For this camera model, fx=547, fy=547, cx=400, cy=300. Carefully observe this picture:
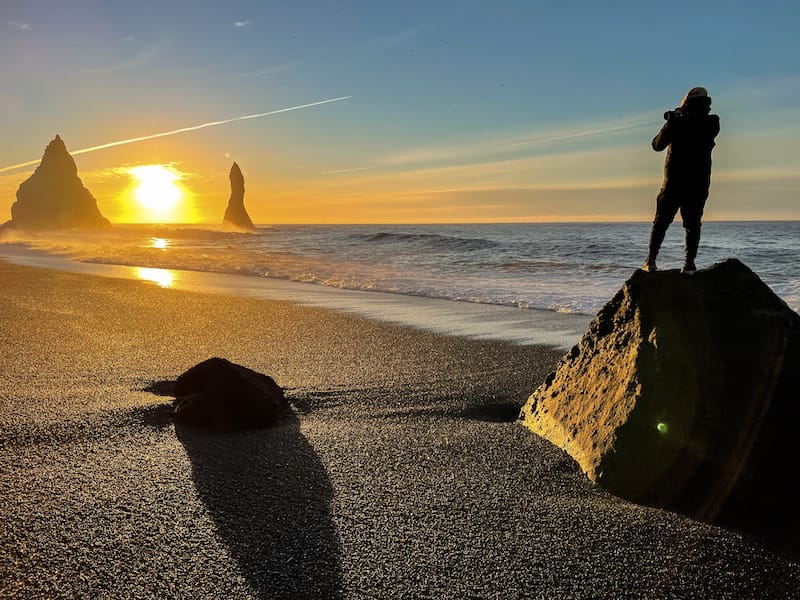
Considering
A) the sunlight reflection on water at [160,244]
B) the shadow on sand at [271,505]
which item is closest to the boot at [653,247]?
the shadow on sand at [271,505]

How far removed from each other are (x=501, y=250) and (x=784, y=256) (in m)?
12.1

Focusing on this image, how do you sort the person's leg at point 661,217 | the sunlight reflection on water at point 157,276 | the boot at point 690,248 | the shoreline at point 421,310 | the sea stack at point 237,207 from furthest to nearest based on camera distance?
the sea stack at point 237,207, the sunlight reflection on water at point 157,276, the shoreline at point 421,310, the person's leg at point 661,217, the boot at point 690,248

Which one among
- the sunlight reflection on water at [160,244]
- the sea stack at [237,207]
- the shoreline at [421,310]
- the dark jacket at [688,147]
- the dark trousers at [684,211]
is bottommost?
the shoreline at [421,310]

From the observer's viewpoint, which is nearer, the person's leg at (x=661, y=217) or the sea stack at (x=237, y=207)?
the person's leg at (x=661, y=217)

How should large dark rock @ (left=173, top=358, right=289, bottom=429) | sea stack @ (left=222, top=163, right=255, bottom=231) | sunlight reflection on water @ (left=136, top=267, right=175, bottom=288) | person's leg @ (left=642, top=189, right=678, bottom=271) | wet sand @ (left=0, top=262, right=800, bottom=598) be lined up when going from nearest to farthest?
wet sand @ (left=0, top=262, right=800, bottom=598)
large dark rock @ (left=173, top=358, right=289, bottom=429)
person's leg @ (left=642, top=189, right=678, bottom=271)
sunlight reflection on water @ (left=136, top=267, right=175, bottom=288)
sea stack @ (left=222, top=163, right=255, bottom=231)

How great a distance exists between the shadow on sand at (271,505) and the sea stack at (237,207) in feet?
355

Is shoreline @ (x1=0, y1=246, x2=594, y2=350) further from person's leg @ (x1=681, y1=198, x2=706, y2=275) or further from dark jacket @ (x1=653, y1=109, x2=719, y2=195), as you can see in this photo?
dark jacket @ (x1=653, y1=109, x2=719, y2=195)

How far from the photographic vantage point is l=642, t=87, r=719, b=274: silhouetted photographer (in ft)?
10.9

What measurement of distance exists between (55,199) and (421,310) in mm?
113480

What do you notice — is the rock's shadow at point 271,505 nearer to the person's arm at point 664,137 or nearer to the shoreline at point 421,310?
the person's arm at point 664,137

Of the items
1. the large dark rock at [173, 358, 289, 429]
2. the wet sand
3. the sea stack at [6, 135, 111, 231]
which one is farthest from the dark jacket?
the sea stack at [6, 135, 111, 231]

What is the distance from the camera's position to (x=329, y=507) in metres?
2.43

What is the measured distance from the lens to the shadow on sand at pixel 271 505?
6.38 ft

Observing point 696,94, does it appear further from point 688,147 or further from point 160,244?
point 160,244
